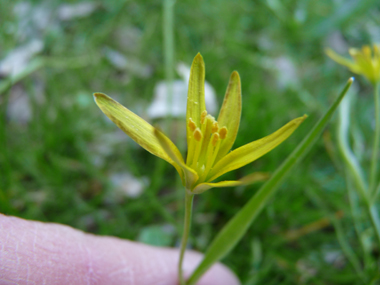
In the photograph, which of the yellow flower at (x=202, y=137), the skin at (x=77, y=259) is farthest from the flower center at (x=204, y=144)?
the skin at (x=77, y=259)

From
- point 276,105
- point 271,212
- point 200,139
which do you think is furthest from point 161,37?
point 200,139

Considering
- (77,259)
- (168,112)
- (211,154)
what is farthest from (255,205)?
(168,112)

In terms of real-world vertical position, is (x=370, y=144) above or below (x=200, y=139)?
below

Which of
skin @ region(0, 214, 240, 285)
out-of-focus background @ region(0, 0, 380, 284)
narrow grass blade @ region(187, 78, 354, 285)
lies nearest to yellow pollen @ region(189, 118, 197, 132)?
narrow grass blade @ region(187, 78, 354, 285)

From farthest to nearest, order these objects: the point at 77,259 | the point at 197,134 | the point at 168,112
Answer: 1. the point at 168,112
2. the point at 77,259
3. the point at 197,134

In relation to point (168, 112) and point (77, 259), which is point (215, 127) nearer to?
point (77, 259)

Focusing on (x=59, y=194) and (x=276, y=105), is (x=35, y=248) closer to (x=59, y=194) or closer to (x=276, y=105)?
(x=59, y=194)

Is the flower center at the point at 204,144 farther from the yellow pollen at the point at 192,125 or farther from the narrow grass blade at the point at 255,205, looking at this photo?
the narrow grass blade at the point at 255,205
